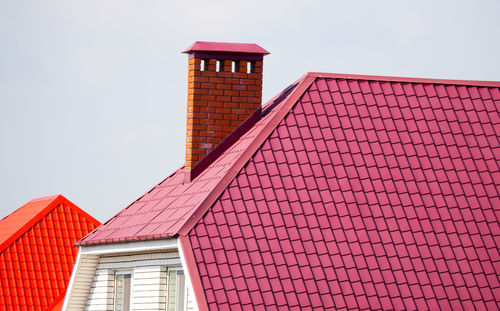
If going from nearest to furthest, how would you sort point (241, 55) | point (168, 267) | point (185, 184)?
point (168, 267)
point (185, 184)
point (241, 55)

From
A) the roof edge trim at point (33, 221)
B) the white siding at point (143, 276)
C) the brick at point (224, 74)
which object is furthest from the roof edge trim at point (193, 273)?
the roof edge trim at point (33, 221)

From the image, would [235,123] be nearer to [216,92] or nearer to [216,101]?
[216,101]

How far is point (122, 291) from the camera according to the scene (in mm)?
20328

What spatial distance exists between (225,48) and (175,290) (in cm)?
536

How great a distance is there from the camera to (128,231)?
1956 centimetres

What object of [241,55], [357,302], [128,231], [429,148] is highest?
[241,55]

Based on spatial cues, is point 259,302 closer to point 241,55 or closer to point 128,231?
point 128,231

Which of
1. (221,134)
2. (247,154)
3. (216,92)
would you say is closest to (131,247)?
(247,154)

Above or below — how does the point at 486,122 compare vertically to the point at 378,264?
above

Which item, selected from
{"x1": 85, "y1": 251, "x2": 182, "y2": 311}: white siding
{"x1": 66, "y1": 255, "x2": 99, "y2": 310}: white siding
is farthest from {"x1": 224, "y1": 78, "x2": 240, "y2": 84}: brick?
{"x1": 66, "y1": 255, "x2": 99, "y2": 310}: white siding

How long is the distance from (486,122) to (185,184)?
5.84 metres

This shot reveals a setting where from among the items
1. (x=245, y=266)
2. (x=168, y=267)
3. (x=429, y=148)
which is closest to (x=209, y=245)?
(x=245, y=266)

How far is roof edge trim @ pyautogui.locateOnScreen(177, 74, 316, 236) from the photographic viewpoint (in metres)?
17.2

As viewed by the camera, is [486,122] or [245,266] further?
[486,122]
